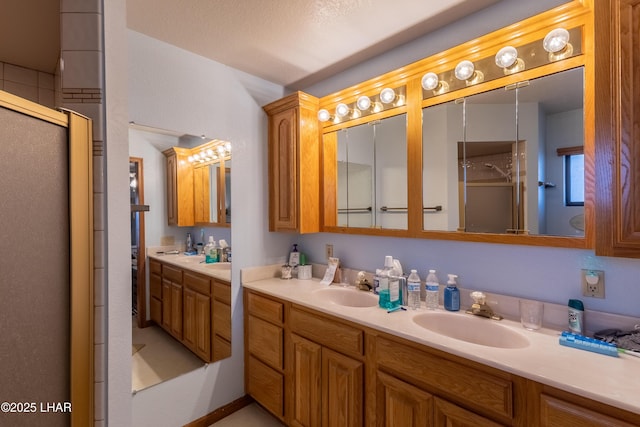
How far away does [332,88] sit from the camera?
2.27 metres

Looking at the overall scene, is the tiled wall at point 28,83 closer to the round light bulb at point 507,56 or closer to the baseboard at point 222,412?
the baseboard at point 222,412

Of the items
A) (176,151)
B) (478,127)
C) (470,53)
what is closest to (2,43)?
(176,151)

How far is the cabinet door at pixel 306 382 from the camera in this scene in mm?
1630

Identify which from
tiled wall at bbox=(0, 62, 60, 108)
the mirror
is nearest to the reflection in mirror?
the mirror

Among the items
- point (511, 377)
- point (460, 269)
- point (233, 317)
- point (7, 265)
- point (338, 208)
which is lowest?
point (233, 317)

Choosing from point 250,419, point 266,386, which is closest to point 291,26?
point 266,386

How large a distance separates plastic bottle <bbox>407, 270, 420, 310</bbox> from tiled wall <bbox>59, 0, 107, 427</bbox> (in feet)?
4.58

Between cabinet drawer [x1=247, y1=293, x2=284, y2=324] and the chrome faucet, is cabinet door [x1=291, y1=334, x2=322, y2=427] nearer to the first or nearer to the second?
cabinet drawer [x1=247, y1=293, x2=284, y2=324]

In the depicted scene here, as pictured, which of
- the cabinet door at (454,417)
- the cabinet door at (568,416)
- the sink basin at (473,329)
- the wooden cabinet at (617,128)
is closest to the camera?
the cabinet door at (568,416)

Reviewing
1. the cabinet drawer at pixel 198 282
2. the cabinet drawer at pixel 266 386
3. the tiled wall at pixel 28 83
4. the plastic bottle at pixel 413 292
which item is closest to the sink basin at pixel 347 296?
the plastic bottle at pixel 413 292

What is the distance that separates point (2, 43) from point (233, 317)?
214cm

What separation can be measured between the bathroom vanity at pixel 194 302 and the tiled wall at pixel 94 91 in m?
0.92

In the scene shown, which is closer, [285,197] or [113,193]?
[113,193]

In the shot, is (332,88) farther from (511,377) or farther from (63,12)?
(511,377)
